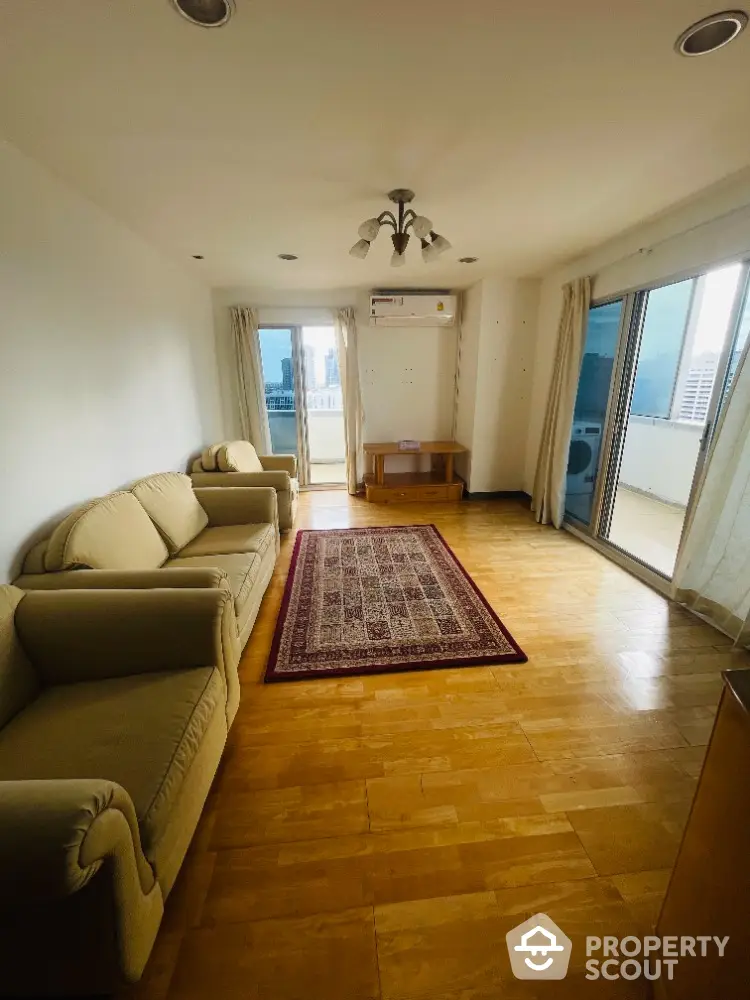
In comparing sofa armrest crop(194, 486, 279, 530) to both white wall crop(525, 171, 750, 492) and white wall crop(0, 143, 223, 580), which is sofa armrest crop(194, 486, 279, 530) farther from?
white wall crop(525, 171, 750, 492)

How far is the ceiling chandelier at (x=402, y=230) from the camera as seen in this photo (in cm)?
218

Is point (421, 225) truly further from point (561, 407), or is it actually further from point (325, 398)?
point (325, 398)

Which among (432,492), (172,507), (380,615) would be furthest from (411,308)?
(380,615)

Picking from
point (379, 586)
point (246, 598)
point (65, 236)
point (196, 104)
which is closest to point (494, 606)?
point (379, 586)

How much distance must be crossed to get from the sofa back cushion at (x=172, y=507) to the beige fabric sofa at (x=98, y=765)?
0.96 meters

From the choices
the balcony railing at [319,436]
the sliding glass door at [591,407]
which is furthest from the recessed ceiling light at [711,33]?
the balcony railing at [319,436]

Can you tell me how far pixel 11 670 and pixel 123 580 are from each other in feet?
1.35

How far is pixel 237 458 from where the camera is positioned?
3.54 metres

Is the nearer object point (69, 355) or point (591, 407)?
point (69, 355)

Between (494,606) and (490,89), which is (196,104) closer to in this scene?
(490,89)

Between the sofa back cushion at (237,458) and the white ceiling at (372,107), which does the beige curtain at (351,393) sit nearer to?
the sofa back cushion at (237,458)

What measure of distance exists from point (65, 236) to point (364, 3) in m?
1.78

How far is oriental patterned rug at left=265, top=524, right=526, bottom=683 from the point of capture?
2.08 meters

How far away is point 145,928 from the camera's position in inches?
35.8
